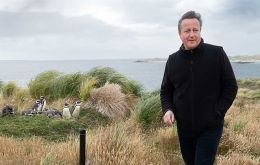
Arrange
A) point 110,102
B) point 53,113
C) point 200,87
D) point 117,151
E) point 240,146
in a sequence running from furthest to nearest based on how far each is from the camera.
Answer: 1. point 110,102
2. point 53,113
3. point 240,146
4. point 117,151
5. point 200,87

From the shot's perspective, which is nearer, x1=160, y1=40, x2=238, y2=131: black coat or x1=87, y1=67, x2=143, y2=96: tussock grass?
x1=160, y1=40, x2=238, y2=131: black coat

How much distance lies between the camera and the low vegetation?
256 inches

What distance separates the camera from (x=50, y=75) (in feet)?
49.7

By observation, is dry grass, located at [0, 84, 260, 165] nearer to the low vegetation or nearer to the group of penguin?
the low vegetation

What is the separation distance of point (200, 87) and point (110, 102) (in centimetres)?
774

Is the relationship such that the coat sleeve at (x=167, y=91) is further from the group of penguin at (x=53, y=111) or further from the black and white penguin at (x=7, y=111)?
the black and white penguin at (x=7, y=111)

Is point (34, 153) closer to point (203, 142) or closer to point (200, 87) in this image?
point (203, 142)

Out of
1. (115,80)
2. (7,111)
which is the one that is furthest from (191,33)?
(115,80)

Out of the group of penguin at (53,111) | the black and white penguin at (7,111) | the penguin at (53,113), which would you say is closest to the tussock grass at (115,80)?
the group of penguin at (53,111)

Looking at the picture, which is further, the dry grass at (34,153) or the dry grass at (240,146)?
the dry grass at (240,146)

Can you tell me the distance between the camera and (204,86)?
4621 millimetres

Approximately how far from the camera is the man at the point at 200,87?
462 centimetres

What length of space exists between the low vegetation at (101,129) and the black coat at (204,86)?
1.71 m

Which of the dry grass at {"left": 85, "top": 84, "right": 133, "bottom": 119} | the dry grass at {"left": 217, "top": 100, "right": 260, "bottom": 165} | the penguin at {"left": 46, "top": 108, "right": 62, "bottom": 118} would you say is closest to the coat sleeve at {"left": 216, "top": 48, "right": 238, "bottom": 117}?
the dry grass at {"left": 217, "top": 100, "right": 260, "bottom": 165}
